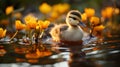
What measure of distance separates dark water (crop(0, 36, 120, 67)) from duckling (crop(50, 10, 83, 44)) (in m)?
0.50

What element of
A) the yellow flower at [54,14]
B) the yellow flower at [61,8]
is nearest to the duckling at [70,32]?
the yellow flower at [54,14]

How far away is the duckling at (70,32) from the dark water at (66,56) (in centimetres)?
50

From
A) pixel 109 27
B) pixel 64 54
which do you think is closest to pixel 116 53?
pixel 64 54

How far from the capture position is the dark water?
181 inches

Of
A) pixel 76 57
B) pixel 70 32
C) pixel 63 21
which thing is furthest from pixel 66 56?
pixel 63 21

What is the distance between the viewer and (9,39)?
6098 mm

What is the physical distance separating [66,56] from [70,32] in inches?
62.5

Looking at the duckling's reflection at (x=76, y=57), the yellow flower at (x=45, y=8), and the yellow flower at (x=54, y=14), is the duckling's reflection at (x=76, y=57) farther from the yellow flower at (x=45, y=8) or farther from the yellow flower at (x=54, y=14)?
the yellow flower at (x=45, y=8)

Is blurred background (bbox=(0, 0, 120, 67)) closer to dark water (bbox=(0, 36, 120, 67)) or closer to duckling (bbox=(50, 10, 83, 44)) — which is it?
dark water (bbox=(0, 36, 120, 67))

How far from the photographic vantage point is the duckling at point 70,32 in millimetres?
6398

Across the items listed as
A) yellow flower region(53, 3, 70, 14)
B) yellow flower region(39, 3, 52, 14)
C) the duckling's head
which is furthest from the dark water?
yellow flower region(53, 3, 70, 14)

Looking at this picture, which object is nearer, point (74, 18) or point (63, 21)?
point (74, 18)

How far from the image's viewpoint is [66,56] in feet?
16.4

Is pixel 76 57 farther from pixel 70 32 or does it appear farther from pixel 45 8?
pixel 45 8
